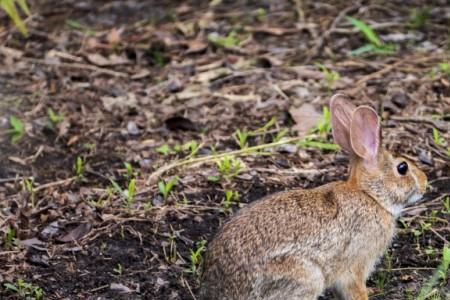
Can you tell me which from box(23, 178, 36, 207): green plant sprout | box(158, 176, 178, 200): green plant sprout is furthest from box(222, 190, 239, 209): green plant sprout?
box(23, 178, 36, 207): green plant sprout

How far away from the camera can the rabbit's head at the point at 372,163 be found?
6.09 meters

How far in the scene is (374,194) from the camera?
6.11 m

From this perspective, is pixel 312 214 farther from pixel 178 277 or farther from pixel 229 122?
pixel 229 122

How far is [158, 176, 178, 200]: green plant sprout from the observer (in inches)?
281

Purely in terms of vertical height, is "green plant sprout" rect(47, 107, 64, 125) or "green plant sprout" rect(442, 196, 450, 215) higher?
"green plant sprout" rect(47, 107, 64, 125)

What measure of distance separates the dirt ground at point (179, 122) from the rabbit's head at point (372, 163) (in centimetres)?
55

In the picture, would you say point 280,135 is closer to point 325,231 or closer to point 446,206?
point 446,206

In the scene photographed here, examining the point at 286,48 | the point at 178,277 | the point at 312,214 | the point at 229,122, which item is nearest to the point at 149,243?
the point at 178,277

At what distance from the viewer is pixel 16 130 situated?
830 centimetres

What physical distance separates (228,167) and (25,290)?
193cm

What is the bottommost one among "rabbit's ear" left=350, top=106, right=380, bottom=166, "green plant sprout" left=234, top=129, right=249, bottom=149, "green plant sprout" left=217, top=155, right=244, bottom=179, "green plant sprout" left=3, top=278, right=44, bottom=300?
"green plant sprout" left=234, top=129, right=249, bottom=149

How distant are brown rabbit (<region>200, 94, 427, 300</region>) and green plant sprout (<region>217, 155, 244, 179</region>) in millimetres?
1413

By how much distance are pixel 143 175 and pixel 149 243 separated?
95 centimetres

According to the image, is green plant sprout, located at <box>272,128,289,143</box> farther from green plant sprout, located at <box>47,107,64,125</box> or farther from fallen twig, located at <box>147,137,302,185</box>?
green plant sprout, located at <box>47,107,64,125</box>
